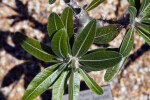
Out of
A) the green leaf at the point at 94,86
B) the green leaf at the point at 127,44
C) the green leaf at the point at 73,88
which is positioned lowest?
the green leaf at the point at 94,86

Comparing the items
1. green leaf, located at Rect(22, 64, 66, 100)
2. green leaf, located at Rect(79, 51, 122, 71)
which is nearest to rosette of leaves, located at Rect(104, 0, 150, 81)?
green leaf, located at Rect(79, 51, 122, 71)

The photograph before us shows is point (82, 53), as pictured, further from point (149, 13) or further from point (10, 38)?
point (10, 38)

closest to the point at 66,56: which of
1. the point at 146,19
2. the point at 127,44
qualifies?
the point at 127,44

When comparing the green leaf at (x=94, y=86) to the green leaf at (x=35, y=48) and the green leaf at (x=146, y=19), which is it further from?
the green leaf at (x=146, y=19)

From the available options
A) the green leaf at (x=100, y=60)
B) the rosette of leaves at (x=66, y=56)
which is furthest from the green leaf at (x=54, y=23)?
the green leaf at (x=100, y=60)

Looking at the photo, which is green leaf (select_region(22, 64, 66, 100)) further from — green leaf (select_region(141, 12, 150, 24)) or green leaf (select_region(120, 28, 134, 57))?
green leaf (select_region(141, 12, 150, 24))

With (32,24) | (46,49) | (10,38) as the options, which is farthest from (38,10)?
(46,49)
